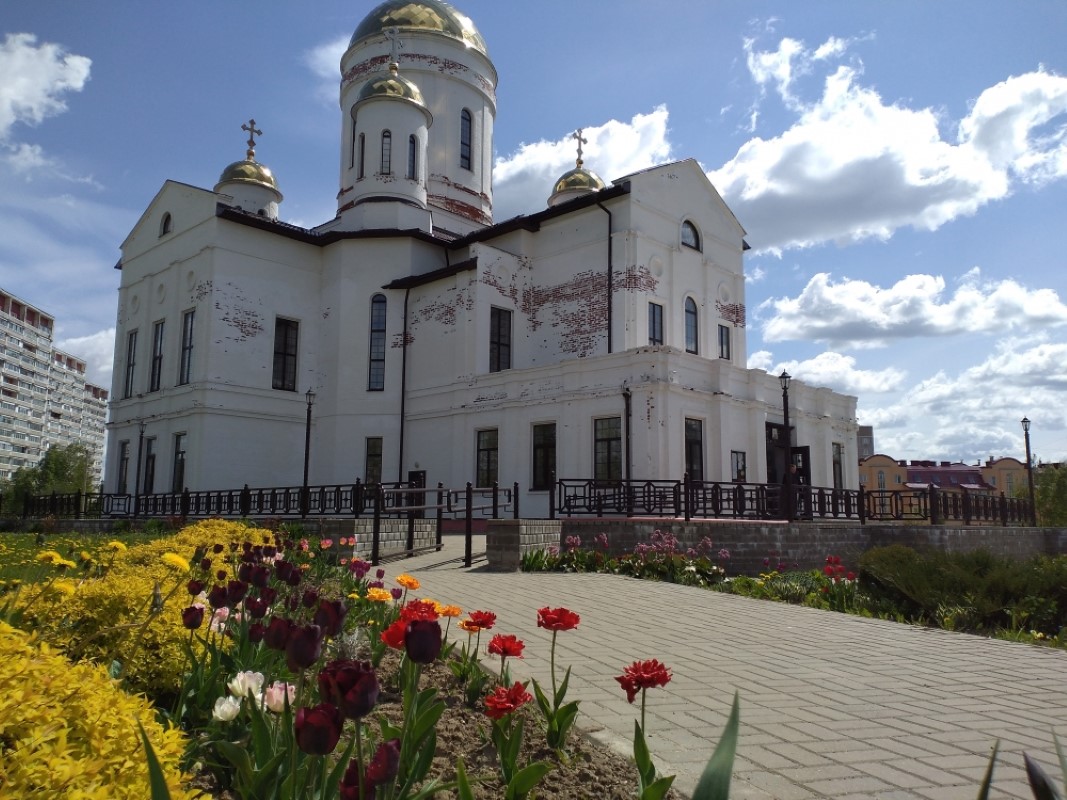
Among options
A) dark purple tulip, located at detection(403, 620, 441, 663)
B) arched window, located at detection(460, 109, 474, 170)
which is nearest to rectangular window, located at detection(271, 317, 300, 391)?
arched window, located at detection(460, 109, 474, 170)

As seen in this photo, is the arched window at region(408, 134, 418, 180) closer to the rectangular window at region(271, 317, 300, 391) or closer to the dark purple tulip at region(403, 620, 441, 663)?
the rectangular window at region(271, 317, 300, 391)

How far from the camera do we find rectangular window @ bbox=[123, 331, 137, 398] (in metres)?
31.6

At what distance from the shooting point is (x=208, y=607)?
4676 millimetres

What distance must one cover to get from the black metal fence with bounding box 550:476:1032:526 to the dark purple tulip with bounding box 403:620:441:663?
14218mm

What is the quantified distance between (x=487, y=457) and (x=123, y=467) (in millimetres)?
15677

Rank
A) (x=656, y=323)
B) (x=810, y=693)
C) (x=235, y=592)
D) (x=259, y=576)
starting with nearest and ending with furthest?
1. (x=235, y=592)
2. (x=259, y=576)
3. (x=810, y=693)
4. (x=656, y=323)

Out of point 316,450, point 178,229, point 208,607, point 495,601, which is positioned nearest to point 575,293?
point 316,450

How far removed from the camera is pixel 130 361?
3200cm

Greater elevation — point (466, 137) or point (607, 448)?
point (466, 137)

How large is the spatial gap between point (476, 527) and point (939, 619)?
48.0 feet

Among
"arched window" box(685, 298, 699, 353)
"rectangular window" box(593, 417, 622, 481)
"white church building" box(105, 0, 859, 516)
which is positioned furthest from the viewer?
"arched window" box(685, 298, 699, 353)

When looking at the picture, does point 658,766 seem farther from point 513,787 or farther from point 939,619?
point 939,619

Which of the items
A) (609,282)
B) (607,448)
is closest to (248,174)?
(609,282)

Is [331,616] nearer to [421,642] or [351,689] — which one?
[421,642]
